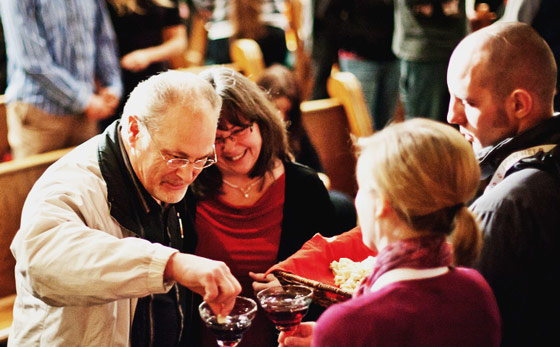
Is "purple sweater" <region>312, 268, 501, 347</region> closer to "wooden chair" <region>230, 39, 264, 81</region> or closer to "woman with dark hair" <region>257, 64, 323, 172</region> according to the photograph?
"woman with dark hair" <region>257, 64, 323, 172</region>

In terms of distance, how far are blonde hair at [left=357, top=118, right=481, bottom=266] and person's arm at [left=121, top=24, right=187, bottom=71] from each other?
2.82m

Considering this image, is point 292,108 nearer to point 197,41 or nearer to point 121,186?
point 121,186

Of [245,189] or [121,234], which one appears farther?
[245,189]

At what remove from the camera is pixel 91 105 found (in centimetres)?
358

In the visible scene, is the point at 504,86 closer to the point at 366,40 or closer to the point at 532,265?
the point at 532,265

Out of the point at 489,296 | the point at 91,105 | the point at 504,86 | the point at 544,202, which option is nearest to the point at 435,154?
the point at 489,296

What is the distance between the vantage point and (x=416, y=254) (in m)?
1.32

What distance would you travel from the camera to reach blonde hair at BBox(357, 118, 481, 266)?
51.7 inches

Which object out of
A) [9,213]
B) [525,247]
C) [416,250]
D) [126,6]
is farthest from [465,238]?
[126,6]

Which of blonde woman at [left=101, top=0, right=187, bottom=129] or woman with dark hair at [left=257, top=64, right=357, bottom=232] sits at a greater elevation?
blonde woman at [left=101, top=0, right=187, bottom=129]

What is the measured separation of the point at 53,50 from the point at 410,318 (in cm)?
276

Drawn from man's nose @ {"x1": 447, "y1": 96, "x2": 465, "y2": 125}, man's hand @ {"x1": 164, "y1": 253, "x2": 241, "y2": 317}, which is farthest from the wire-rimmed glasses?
man's hand @ {"x1": 164, "y1": 253, "x2": 241, "y2": 317}

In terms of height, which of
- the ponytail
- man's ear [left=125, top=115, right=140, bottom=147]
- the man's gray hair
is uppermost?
the man's gray hair

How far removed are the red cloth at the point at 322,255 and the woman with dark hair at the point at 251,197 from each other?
35cm
